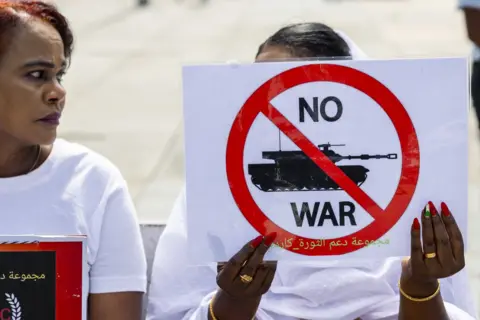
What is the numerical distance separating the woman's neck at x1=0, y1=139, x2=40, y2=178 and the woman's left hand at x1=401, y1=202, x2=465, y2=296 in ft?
3.51

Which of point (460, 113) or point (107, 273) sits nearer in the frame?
point (460, 113)

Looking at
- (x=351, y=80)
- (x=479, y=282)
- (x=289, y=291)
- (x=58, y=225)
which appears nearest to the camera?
(x=351, y=80)

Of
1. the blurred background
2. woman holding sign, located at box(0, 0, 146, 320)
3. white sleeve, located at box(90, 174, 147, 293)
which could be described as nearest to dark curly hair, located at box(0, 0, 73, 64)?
woman holding sign, located at box(0, 0, 146, 320)

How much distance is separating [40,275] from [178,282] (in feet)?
1.73

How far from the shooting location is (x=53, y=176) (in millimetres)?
2826

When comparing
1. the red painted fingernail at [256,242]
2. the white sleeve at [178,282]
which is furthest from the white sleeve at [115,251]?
the red painted fingernail at [256,242]

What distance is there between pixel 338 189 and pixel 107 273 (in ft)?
2.36

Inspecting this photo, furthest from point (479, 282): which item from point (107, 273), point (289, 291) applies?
point (107, 273)

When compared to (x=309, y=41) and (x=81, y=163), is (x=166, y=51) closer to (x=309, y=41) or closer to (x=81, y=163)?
(x=309, y=41)

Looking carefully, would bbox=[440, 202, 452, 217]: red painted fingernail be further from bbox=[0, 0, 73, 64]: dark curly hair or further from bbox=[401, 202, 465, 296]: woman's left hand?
bbox=[0, 0, 73, 64]: dark curly hair

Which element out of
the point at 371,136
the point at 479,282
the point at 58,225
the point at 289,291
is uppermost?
the point at 371,136

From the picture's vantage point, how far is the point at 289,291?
2941 millimetres

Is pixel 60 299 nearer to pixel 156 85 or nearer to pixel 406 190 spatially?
pixel 406 190

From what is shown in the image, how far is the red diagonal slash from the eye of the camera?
2445mm
